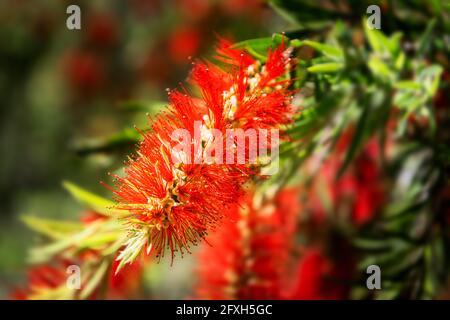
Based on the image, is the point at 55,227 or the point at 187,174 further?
the point at 55,227

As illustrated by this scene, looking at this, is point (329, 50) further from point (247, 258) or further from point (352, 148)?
point (247, 258)

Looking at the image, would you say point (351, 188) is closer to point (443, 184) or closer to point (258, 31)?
point (443, 184)

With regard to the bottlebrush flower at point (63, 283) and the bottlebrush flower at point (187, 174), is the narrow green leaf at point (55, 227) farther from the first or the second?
the bottlebrush flower at point (187, 174)

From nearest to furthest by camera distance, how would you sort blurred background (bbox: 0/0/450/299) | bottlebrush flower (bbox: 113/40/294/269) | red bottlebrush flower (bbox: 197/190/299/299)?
bottlebrush flower (bbox: 113/40/294/269)
blurred background (bbox: 0/0/450/299)
red bottlebrush flower (bbox: 197/190/299/299)

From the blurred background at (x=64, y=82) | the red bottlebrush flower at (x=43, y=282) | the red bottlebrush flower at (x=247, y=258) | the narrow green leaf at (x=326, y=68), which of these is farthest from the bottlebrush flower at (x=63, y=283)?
the blurred background at (x=64, y=82)

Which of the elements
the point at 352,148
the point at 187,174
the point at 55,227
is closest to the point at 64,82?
the point at 55,227

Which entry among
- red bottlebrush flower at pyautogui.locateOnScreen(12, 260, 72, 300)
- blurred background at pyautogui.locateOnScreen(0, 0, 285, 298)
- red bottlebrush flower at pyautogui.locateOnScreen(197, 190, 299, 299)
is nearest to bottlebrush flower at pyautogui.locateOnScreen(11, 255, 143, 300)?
red bottlebrush flower at pyautogui.locateOnScreen(12, 260, 72, 300)

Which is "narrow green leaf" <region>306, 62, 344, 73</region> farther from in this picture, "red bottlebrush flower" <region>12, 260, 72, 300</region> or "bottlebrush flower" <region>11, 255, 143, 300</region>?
"red bottlebrush flower" <region>12, 260, 72, 300</region>
